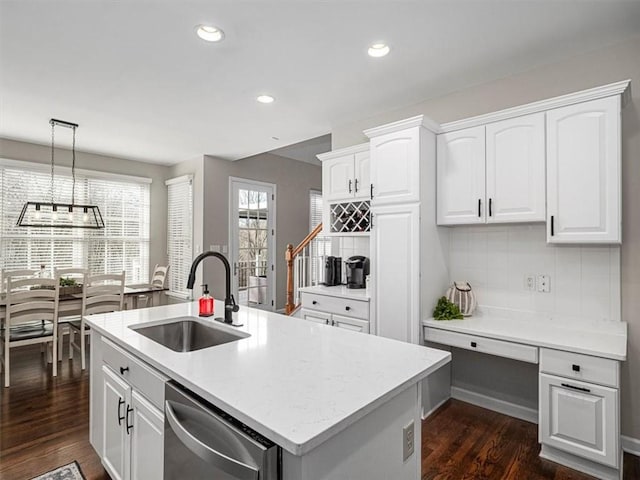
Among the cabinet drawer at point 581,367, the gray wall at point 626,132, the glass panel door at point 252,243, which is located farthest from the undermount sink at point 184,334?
the glass panel door at point 252,243

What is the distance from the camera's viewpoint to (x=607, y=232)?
2.15 metres

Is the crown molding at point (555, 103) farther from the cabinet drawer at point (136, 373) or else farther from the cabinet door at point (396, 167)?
the cabinet drawer at point (136, 373)

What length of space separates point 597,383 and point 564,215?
101cm

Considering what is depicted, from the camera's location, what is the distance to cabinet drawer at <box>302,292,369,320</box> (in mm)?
3137

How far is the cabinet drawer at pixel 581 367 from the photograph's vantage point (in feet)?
6.41

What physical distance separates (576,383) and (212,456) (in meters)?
2.08

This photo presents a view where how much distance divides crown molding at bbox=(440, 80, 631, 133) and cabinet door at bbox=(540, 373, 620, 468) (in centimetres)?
170

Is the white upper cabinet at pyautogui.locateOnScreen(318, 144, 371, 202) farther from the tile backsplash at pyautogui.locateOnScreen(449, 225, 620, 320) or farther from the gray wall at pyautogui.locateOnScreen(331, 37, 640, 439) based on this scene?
the gray wall at pyautogui.locateOnScreen(331, 37, 640, 439)

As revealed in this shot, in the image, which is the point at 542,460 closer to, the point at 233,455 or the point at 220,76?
the point at 233,455

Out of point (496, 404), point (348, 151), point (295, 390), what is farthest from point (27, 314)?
point (496, 404)

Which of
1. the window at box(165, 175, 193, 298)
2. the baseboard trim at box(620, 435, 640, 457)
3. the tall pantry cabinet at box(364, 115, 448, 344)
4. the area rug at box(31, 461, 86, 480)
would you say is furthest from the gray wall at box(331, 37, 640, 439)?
the window at box(165, 175, 193, 298)

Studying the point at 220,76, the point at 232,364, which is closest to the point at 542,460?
the point at 232,364

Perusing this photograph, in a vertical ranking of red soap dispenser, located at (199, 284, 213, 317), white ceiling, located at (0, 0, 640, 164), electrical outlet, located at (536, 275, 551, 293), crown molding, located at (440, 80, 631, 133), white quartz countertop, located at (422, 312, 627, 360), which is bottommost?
white quartz countertop, located at (422, 312, 627, 360)

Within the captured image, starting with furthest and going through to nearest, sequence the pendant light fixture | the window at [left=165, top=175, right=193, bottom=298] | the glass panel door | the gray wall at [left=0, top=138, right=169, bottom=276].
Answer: the glass panel door, the window at [left=165, top=175, right=193, bottom=298], the gray wall at [left=0, top=138, right=169, bottom=276], the pendant light fixture
